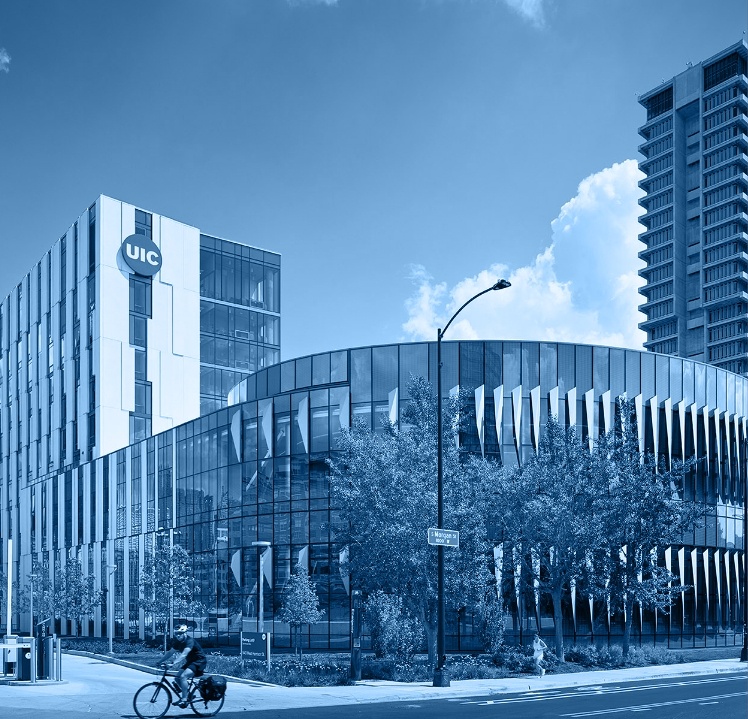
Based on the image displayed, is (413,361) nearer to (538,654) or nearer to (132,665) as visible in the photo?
(538,654)

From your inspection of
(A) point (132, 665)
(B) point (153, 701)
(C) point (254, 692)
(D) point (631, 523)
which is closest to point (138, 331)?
(A) point (132, 665)

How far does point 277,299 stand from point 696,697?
244 feet

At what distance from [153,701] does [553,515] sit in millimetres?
22038

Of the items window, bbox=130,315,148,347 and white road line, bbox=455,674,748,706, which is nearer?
white road line, bbox=455,674,748,706

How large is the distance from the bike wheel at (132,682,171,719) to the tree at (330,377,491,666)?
Answer: 11413 millimetres

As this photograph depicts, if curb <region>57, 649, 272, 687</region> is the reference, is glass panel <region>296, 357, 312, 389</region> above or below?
above

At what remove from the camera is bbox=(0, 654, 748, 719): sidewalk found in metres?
21.2

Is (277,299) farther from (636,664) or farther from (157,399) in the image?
(636,664)

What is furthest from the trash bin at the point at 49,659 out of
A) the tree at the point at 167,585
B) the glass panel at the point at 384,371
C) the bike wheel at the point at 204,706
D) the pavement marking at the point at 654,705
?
the glass panel at the point at 384,371

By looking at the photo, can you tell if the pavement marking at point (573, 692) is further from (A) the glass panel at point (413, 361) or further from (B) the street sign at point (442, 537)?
(A) the glass panel at point (413, 361)

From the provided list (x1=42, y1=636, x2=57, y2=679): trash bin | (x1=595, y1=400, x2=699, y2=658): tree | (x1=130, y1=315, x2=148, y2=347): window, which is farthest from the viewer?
(x1=130, y1=315, x2=148, y2=347): window

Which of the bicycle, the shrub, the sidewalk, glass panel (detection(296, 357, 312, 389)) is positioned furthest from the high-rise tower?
the bicycle

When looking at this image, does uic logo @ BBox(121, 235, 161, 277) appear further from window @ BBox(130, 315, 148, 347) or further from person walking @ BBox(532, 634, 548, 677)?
person walking @ BBox(532, 634, 548, 677)

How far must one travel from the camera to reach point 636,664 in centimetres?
3781
